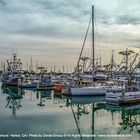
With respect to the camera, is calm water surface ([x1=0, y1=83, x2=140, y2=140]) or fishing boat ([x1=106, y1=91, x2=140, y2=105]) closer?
calm water surface ([x1=0, y1=83, x2=140, y2=140])

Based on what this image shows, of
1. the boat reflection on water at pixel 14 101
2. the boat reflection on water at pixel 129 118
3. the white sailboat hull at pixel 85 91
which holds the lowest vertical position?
the boat reflection on water at pixel 14 101

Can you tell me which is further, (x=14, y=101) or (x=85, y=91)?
(x=85, y=91)

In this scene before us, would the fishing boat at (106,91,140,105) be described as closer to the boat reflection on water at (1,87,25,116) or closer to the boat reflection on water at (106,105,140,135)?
the boat reflection on water at (106,105,140,135)

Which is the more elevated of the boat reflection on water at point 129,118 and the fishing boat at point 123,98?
the fishing boat at point 123,98

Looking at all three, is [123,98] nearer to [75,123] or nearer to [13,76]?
[75,123]

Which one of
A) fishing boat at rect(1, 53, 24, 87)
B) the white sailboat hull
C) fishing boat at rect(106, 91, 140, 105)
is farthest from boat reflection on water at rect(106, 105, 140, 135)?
fishing boat at rect(1, 53, 24, 87)

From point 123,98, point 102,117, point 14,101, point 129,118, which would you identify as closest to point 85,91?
point 14,101

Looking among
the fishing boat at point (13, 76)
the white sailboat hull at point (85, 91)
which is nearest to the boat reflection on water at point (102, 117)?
the white sailboat hull at point (85, 91)

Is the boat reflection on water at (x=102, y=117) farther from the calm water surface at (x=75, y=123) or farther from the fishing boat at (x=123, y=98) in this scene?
the fishing boat at (x=123, y=98)

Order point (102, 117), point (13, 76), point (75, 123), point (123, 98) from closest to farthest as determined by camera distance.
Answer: point (75, 123) → point (102, 117) → point (123, 98) → point (13, 76)

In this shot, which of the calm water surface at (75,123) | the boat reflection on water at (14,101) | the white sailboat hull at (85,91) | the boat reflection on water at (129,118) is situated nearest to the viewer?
the calm water surface at (75,123)

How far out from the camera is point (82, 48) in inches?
2552

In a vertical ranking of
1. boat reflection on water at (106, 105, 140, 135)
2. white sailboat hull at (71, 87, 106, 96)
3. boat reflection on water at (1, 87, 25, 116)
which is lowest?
boat reflection on water at (1, 87, 25, 116)

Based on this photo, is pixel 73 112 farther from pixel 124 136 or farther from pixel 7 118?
pixel 124 136
